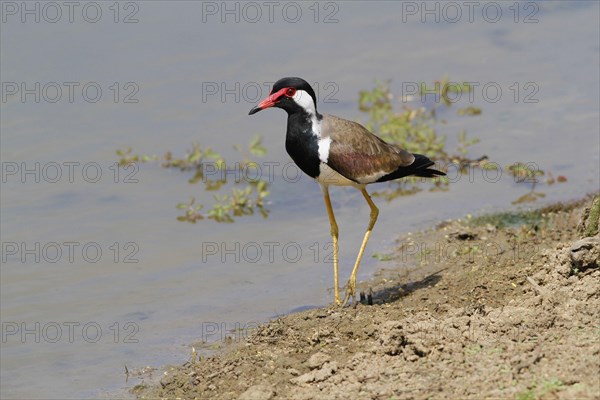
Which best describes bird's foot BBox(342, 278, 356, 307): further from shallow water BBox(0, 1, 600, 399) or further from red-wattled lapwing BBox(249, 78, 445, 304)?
shallow water BBox(0, 1, 600, 399)

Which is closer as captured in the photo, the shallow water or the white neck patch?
the white neck patch

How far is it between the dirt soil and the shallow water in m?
1.04

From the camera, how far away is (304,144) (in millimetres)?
8055

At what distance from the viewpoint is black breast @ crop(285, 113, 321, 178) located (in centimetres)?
803

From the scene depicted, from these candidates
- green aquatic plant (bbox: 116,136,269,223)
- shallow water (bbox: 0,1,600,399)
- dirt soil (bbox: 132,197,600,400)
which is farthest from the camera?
green aquatic plant (bbox: 116,136,269,223)

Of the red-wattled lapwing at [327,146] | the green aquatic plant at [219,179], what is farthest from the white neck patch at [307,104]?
the green aquatic plant at [219,179]

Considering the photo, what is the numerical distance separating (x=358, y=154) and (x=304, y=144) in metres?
0.43

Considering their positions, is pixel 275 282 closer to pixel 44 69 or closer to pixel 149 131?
pixel 149 131

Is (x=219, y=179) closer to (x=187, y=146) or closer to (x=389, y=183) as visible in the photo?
(x=187, y=146)

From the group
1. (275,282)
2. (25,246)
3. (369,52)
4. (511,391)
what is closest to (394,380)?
(511,391)

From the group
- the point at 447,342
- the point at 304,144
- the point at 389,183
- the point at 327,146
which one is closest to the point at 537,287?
the point at 447,342

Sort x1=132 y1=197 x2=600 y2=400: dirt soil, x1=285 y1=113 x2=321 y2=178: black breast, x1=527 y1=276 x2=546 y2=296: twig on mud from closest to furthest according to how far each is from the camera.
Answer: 1. x1=132 y1=197 x2=600 y2=400: dirt soil
2. x1=527 y1=276 x2=546 y2=296: twig on mud
3. x1=285 y1=113 x2=321 y2=178: black breast

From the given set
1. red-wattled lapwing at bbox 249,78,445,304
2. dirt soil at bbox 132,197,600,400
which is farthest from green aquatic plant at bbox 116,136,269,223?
red-wattled lapwing at bbox 249,78,445,304

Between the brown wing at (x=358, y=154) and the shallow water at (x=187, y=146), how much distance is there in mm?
1322
